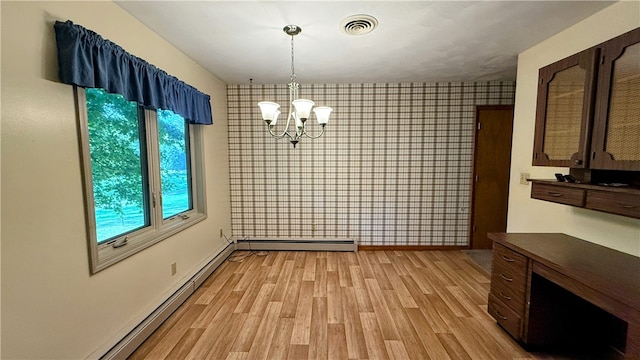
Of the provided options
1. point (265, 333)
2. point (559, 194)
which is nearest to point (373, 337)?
point (265, 333)

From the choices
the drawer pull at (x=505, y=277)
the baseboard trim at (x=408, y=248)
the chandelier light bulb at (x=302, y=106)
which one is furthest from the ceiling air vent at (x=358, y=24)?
the baseboard trim at (x=408, y=248)

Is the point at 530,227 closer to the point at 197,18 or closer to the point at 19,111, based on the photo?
the point at 197,18

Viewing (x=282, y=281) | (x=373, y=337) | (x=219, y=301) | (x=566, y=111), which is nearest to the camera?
(x=566, y=111)

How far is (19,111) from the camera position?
1192 mm

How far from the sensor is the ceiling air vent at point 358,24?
1879 mm

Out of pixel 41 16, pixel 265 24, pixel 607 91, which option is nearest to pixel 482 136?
pixel 607 91

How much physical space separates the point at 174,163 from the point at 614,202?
11.6 feet

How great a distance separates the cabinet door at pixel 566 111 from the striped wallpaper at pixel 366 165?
174cm

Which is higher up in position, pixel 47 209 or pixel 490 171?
pixel 490 171

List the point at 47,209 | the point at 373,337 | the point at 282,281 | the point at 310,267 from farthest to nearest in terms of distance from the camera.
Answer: the point at 310,267 → the point at 282,281 → the point at 373,337 → the point at 47,209

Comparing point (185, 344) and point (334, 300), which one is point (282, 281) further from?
point (185, 344)

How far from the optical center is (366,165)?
3.79 m

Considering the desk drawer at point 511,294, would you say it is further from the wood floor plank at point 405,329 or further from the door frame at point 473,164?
the door frame at point 473,164

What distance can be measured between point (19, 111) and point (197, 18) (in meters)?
1.26
